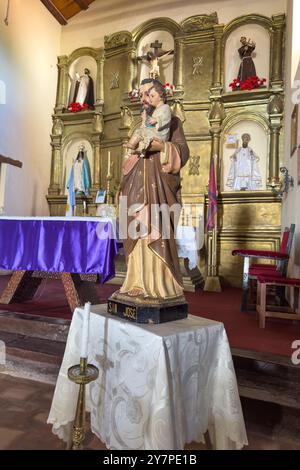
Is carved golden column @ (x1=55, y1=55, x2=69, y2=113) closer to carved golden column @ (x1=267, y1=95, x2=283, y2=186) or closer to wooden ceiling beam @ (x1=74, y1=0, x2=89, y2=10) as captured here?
wooden ceiling beam @ (x1=74, y1=0, x2=89, y2=10)

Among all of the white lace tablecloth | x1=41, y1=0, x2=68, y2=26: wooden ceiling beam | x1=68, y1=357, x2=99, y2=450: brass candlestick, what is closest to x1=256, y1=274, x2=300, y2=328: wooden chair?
the white lace tablecloth

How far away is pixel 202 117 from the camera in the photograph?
6797 millimetres

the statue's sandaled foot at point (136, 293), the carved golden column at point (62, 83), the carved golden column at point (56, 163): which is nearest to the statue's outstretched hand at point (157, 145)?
the statue's sandaled foot at point (136, 293)

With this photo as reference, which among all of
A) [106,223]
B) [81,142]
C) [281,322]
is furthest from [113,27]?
[281,322]

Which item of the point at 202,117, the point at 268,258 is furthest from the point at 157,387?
the point at 202,117

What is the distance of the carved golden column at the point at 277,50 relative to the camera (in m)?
6.27

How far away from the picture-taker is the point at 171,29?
7145 millimetres

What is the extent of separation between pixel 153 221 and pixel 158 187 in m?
0.18

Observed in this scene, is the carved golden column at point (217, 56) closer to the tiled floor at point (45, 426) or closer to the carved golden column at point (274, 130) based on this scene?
the carved golden column at point (274, 130)

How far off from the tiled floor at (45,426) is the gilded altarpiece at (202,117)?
3650 mm

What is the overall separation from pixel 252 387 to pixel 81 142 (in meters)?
6.87

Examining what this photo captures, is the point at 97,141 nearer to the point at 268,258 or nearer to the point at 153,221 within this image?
the point at 268,258

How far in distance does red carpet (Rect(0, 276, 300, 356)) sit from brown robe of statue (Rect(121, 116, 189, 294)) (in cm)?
118
